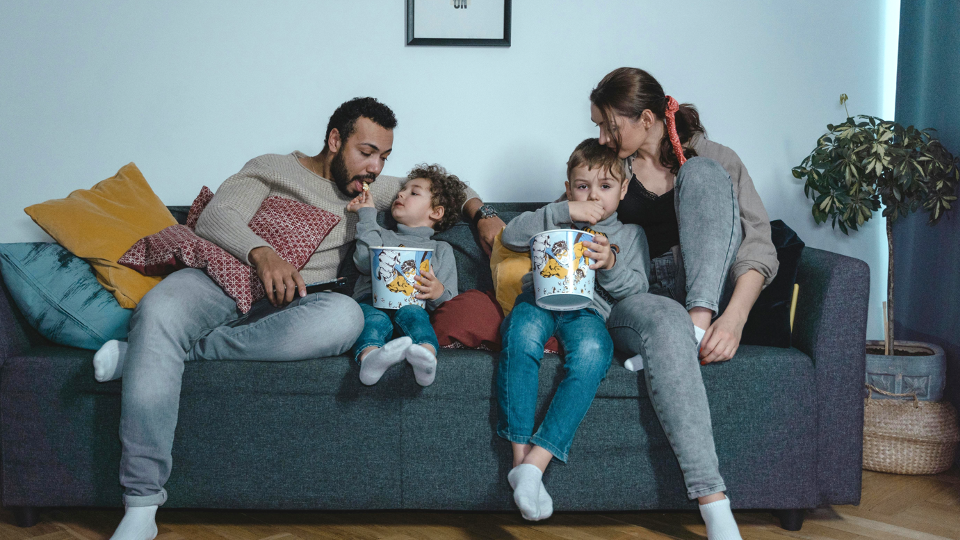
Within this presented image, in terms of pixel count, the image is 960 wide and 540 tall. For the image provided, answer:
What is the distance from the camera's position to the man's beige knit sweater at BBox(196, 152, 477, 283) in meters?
1.62

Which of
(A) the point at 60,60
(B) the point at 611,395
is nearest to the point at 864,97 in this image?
(B) the point at 611,395

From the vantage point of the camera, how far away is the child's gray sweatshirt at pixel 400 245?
1.61 m

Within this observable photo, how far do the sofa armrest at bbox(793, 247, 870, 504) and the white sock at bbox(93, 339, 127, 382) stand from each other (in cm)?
145

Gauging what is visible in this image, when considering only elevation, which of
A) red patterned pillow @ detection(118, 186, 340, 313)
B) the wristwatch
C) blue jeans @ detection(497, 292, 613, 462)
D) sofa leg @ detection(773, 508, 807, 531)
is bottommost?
sofa leg @ detection(773, 508, 807, 531)

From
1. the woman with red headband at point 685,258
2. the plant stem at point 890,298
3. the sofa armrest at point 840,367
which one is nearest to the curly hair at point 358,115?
the woman with red headband at point 685,258

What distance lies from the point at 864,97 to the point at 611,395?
1.67m

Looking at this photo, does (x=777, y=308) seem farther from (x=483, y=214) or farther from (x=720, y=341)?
(x=483, y=214)

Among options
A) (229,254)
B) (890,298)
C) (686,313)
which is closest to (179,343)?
(229,254)

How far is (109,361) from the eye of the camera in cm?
129

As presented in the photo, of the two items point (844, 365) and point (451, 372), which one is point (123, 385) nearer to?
point (451, 372)

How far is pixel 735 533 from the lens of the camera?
3.83 ft

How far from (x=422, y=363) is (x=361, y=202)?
25.6 inches

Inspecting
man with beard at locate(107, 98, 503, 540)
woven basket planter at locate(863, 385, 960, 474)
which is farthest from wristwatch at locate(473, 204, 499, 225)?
woven basket planter at locate(863, 385, 960, 474)

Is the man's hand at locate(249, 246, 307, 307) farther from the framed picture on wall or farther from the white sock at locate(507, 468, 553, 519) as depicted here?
the framed picture on wall
